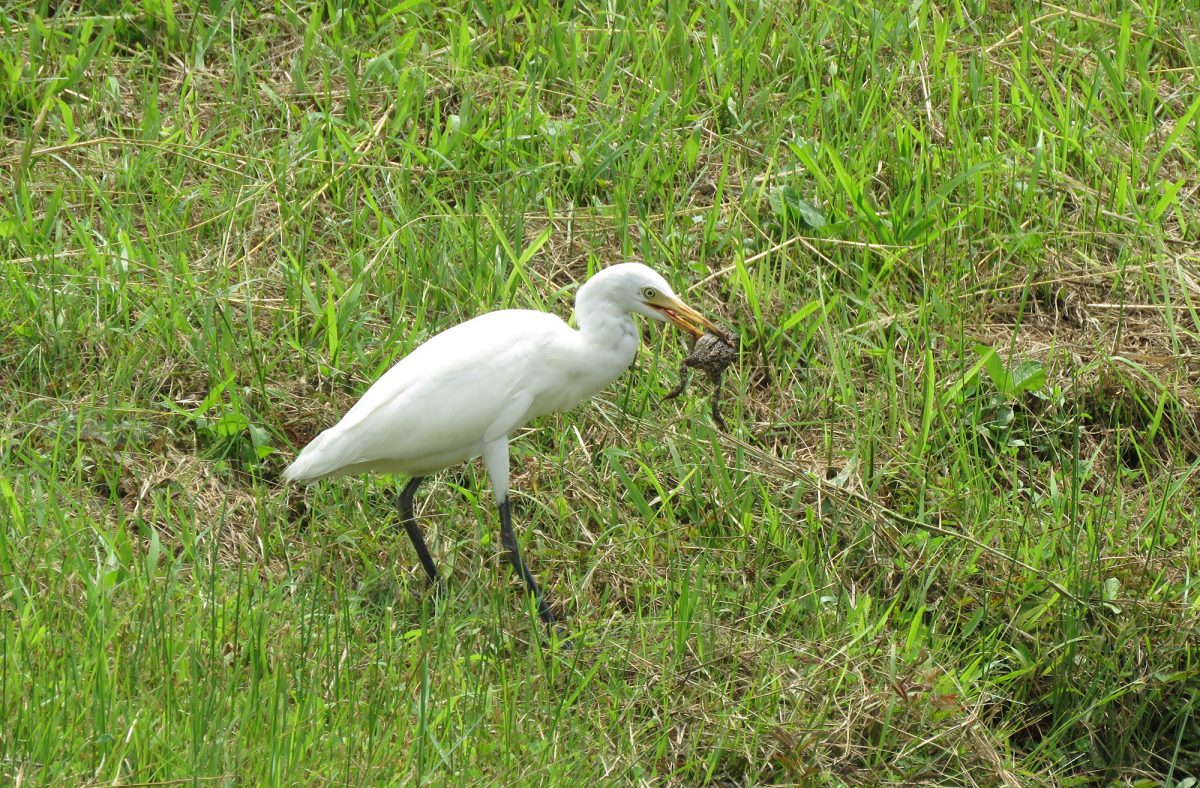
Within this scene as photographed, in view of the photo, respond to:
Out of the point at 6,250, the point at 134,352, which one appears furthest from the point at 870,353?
the point at 6,250

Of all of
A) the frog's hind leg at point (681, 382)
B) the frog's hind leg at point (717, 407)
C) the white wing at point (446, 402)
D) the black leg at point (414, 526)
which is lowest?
the black leg at point (414, 526)

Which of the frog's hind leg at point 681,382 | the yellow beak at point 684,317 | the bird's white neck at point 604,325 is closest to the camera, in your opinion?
the yellow beak at point 684,317

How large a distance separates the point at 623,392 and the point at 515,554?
2.99 feet

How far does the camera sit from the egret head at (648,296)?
438 cm

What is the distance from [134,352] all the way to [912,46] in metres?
3.52

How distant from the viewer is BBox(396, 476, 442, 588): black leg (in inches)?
181

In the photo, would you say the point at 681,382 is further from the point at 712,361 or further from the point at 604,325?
the point at 604,325

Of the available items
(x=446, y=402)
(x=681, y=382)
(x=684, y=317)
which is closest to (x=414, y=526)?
(x=446, y=402)

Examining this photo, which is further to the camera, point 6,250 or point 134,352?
point 6,250

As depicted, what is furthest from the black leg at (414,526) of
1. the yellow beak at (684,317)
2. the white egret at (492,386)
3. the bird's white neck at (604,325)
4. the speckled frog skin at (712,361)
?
the yellow beak at (684,317)

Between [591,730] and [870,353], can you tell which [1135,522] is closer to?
[870,353]

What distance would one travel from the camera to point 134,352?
5.11 metres

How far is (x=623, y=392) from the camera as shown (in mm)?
5238

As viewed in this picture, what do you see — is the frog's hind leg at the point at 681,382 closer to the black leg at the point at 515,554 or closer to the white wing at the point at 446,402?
the white wing at the point at 446,402
